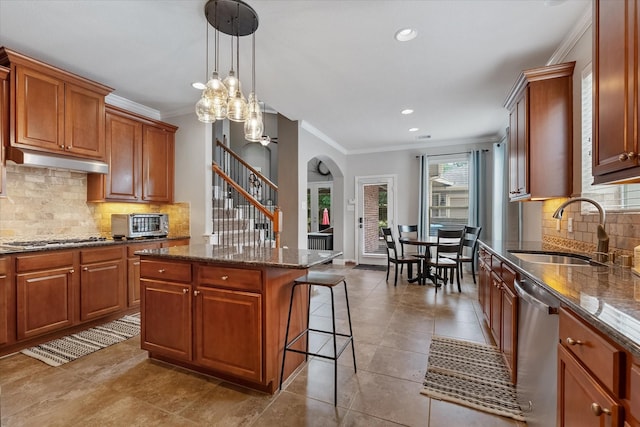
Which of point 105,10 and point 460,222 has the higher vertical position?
point 105,10

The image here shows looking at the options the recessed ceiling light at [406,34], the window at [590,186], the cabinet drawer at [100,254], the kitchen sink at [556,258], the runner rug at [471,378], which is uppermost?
the recessed ceiling light at [406,34]

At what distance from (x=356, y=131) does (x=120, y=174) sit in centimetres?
385

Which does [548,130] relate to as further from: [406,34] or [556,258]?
[406,34]

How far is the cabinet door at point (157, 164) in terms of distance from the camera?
404 centimetres

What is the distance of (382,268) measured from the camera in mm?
6559

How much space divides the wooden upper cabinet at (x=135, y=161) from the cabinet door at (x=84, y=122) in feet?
0.59

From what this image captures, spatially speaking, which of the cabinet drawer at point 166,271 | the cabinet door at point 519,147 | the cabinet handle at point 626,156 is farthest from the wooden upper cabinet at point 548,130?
the cabinet drawer at point 166,271

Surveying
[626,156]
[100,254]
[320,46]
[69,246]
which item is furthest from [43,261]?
[626,156]

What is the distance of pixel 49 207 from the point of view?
11.0ft

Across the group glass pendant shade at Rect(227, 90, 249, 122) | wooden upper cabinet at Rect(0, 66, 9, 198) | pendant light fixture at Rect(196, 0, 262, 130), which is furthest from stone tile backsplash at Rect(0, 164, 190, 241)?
glass pendant shade at Rect(227, 90, 249, 122)

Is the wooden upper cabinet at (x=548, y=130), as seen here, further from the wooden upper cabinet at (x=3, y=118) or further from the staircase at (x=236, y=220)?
the wooden upper cabinet at (x=3, y=118)

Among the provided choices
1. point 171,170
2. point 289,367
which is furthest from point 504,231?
point 171,170

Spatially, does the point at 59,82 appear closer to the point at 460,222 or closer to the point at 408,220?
the point at 408,220

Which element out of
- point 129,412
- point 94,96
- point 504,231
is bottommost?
point 129,412
